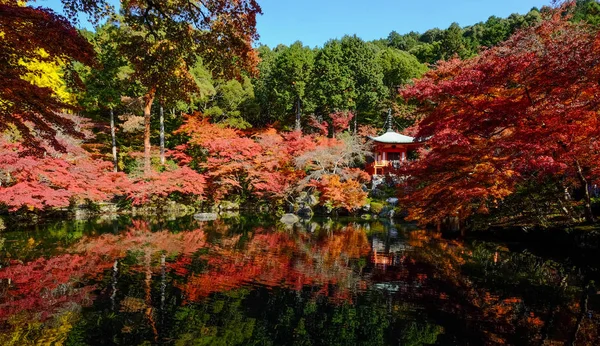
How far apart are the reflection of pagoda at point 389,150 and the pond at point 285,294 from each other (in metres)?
13.1

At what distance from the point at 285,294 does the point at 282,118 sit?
22.5m

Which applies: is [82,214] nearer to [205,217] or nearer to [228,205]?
[205,217]

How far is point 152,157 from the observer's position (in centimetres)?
2147

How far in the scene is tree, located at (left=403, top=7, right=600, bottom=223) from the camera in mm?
5871

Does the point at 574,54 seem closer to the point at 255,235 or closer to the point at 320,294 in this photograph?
the point at 320,294

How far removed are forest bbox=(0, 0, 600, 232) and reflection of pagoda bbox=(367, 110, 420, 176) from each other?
4.24 ft

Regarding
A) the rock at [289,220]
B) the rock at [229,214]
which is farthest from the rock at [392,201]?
the rock at [229,214]

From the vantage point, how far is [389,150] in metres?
24.7

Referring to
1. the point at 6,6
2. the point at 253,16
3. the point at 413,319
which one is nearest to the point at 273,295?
the point at 413,319

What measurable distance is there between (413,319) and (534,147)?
450cm

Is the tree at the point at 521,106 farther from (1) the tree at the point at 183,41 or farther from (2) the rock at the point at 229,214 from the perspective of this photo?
(2) the rock at the point at 229,214

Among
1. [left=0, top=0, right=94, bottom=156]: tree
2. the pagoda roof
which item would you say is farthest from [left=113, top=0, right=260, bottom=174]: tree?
the pagoda roof

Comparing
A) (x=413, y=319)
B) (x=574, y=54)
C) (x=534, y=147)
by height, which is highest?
(x=574, y=54)

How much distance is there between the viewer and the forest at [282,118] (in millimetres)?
6062
